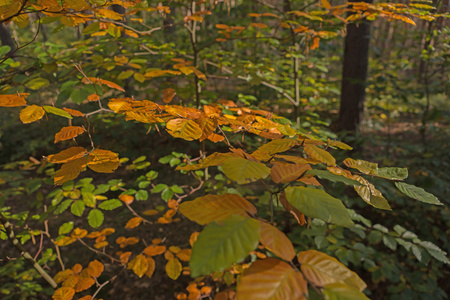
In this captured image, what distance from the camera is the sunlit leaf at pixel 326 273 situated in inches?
20.7

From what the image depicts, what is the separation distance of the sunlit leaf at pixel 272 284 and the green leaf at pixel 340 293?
0.04 meters

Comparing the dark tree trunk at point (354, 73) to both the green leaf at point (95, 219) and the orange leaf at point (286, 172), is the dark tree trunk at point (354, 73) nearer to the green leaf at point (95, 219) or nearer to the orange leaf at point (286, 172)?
the orange leaf at point (286, 172)

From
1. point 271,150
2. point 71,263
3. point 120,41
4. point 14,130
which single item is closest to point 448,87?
point 271,150

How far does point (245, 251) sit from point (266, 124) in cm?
69

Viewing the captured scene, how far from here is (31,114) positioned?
3.12ft

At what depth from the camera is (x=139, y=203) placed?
13.9 ft

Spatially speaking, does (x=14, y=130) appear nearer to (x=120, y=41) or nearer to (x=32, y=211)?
(x=32, y=211)

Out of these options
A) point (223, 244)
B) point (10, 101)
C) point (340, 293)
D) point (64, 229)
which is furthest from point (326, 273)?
point (64, 229)

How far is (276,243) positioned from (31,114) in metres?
1.04

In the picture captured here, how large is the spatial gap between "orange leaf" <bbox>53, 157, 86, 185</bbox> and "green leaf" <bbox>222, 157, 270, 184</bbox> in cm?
54

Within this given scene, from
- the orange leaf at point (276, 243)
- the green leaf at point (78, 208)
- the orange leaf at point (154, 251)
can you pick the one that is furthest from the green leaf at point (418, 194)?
the green leaf at point (78, 208)

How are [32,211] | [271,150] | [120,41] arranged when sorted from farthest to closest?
[32,211] → [120,41] → [271,150]

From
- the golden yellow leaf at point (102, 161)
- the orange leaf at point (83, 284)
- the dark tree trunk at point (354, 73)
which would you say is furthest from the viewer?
the dark tree trunk at point (354, 73)

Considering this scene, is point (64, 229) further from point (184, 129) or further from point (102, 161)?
point (184, 129)
